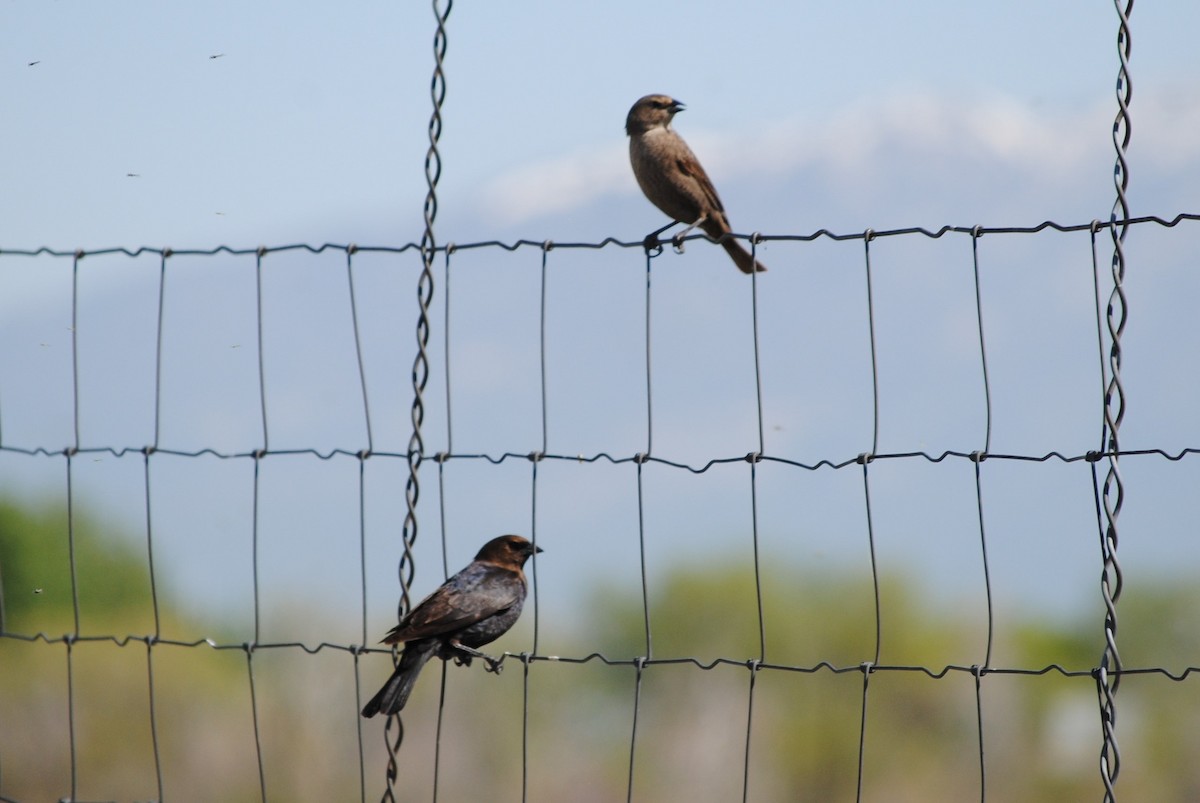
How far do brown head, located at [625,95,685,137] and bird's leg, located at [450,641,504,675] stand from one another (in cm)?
295

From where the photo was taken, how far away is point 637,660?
142 inches

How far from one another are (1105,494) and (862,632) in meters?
40.4

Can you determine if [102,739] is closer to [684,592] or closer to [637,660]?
[684,592]

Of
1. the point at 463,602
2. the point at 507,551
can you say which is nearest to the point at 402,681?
the point at 463,602

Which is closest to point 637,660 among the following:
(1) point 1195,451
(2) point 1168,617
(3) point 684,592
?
(1) point 1195,451

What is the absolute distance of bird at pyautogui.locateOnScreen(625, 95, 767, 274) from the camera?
652cm

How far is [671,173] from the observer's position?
6555mm

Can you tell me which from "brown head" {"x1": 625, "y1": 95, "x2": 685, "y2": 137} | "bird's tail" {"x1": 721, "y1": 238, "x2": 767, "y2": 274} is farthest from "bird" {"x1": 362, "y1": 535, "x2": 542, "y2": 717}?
"brown head" {"x1": 625, "y1": 95, "x2": 685, "y2": 137}

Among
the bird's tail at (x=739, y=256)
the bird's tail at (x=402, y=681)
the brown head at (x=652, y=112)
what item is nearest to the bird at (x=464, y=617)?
the bird's tail at (x=402, y=681)

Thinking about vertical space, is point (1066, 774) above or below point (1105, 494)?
below

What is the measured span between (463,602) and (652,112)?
116 inches

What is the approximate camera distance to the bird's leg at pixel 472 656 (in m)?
4.54

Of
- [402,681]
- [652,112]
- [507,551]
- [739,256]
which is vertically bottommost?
[402,681]

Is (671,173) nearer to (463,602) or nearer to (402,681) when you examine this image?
(463,602)
